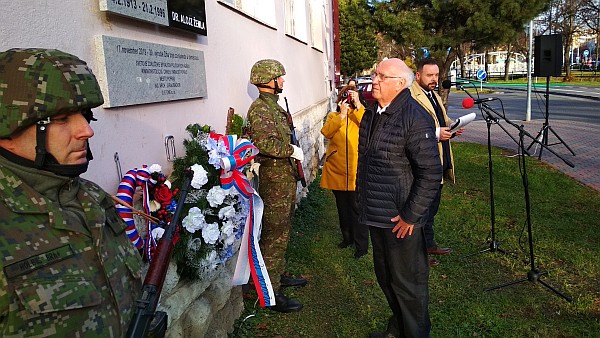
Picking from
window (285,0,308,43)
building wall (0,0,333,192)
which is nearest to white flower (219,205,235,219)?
building wall (0,0,333,192)

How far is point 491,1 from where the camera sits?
12.4 metres

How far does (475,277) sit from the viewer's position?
Result: 4.70 meters

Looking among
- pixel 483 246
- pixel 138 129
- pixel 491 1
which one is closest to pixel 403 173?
pixel 138 129

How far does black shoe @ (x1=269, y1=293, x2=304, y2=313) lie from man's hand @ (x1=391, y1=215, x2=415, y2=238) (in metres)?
1.51

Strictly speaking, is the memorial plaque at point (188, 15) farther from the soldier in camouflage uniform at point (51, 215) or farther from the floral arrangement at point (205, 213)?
the soldier in camouflage uniform at point (51, 215)

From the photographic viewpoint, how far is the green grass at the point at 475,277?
3857 millimetres

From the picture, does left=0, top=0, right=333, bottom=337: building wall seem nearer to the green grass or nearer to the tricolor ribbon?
the tricolor ribbon

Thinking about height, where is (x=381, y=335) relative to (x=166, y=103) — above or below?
below

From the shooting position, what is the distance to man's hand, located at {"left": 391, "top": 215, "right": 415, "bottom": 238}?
10.1 feet

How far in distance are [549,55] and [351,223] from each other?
23.8 ft

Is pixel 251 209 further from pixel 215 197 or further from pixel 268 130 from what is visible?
pixel 268 130

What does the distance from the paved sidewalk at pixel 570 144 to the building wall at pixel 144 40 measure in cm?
618

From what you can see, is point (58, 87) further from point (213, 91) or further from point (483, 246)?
point (483, 246)

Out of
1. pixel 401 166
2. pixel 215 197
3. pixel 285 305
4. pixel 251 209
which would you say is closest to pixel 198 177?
pixel 215 197
